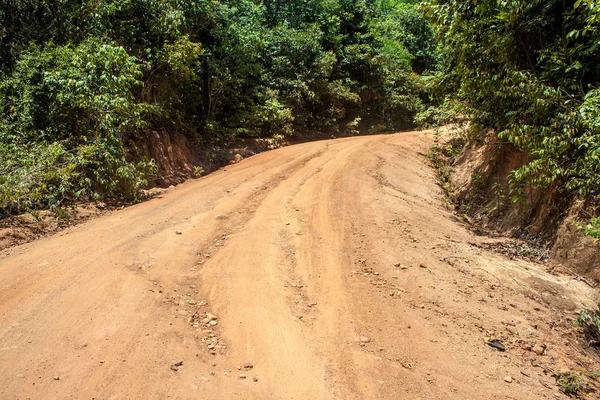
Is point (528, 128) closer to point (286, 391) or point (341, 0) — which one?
point (286, 391)

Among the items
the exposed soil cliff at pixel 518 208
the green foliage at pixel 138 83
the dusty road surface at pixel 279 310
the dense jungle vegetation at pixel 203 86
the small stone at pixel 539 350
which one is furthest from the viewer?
the green foliage at pixel 138 83

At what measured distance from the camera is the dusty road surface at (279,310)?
312 centimetres

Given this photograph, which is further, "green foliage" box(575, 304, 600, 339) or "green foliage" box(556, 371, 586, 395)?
"green foliage" box(575, 304, 600, 339)

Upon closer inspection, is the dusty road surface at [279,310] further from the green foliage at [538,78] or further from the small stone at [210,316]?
the green foliage at [538,78]

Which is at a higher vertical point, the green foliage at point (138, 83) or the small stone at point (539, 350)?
the green foliage at point (138, 83)

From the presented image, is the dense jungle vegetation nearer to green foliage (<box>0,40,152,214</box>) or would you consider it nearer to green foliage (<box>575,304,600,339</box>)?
green foliage (<box>0,40,152,214</box>)

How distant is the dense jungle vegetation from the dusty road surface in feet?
4.52

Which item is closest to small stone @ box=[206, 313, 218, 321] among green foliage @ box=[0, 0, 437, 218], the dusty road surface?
the dusty road surface

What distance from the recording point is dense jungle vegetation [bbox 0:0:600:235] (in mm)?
5539

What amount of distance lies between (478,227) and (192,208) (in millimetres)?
5154

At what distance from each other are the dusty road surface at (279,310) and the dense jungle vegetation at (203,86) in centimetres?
138

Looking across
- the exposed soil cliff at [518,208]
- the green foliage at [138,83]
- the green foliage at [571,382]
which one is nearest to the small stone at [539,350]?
the green foliage at [571,382]

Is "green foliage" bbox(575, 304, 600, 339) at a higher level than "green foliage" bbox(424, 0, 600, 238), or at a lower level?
lower

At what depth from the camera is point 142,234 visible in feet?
19.0
